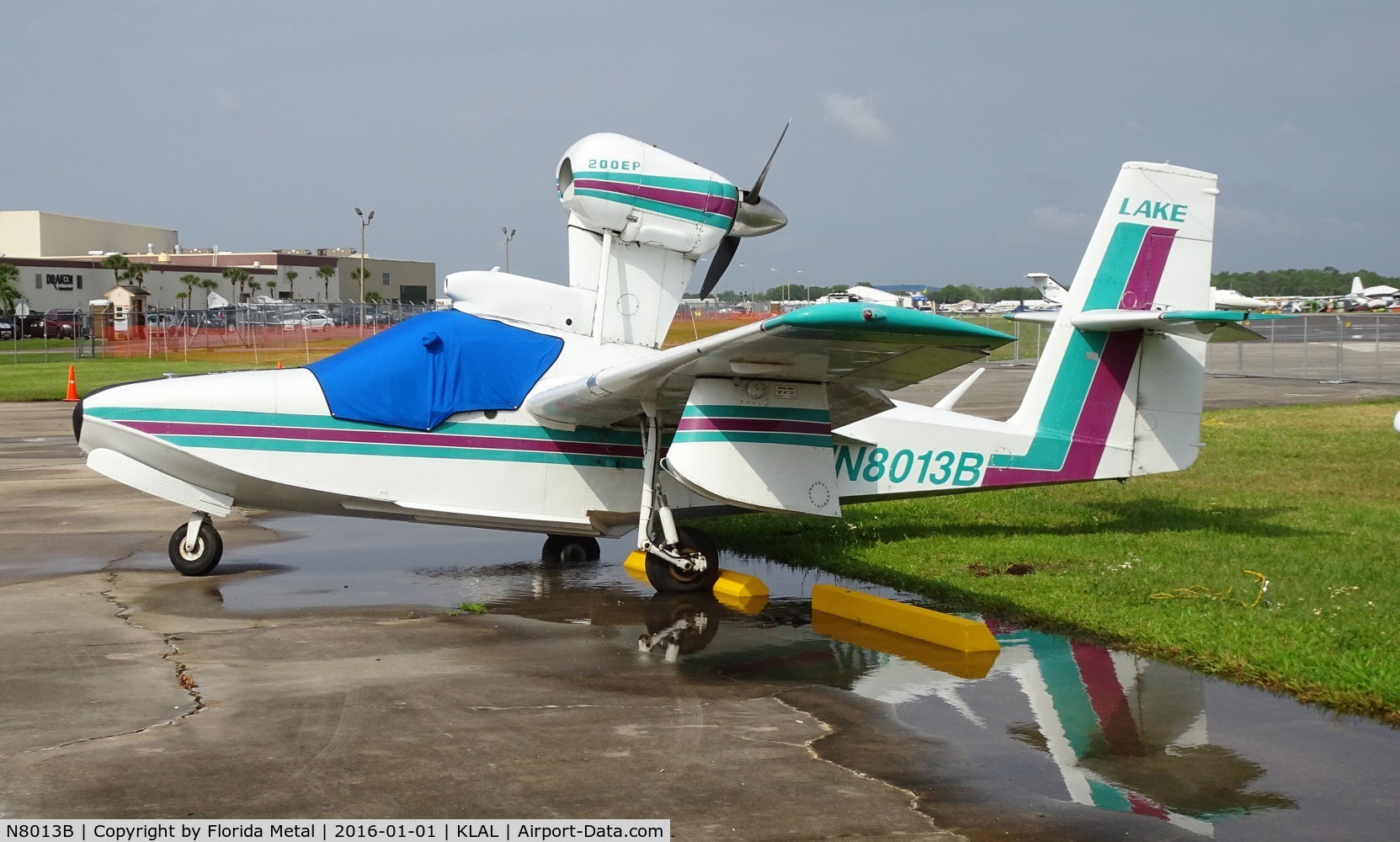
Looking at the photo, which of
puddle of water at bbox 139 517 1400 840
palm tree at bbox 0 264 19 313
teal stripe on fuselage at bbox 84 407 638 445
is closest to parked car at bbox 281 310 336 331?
palm tree at bbox 0 264 19 313

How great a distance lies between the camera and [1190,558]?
34.5 ft

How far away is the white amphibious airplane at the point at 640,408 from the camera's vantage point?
9.47m

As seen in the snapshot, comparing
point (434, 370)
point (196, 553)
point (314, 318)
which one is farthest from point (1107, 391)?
point (314, 318)


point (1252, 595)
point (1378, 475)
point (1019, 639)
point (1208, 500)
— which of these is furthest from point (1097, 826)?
point (1378, 475)

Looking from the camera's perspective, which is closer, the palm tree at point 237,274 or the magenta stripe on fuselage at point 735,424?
the magenta stripe on fuselage at point 735,424

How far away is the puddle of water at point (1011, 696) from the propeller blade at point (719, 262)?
8.59 feet

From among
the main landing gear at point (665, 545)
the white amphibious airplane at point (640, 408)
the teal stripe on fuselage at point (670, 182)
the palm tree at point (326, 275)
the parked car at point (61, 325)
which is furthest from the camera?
the palm tree at point (326, 275)

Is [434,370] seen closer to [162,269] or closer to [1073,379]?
[1073,379]

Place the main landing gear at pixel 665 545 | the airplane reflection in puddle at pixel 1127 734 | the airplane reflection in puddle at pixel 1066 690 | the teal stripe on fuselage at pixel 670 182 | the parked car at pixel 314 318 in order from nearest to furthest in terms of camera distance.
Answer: the airplane reflection in puddle at pixel 1127 734, the airplane reflection in puddle at pixel 1066 690, the main landing gear at pixel 665 545, the teal stripe on fuselage at pixel 670 182, the parked car at pixel 314 318

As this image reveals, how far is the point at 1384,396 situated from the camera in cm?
2831

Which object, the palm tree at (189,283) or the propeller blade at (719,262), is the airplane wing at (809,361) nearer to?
the propeller blade at (719,262)

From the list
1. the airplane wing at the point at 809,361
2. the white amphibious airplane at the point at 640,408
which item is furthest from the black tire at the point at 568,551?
the airplane wing at the point at 809,361

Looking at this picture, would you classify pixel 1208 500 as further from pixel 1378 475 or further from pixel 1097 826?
pixel 1097 826

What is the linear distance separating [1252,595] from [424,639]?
19.5 ft
